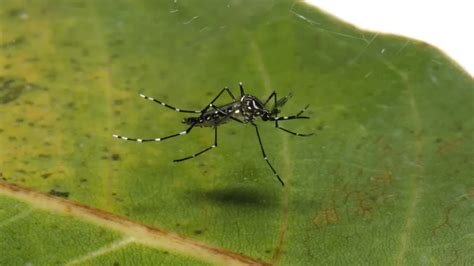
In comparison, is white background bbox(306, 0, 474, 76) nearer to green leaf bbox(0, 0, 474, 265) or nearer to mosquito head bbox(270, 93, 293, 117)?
green leaf bbox(0, 0, 474, 265)

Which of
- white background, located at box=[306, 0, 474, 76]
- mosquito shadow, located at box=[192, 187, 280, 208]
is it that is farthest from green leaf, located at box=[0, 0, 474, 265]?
white background, located at box=[306, 0, 474, 76]

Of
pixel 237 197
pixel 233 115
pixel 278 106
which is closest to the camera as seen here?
pixel 237 197

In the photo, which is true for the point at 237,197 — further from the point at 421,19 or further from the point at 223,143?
the point at 421,19

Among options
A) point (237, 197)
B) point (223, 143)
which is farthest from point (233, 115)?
point (237, 197)

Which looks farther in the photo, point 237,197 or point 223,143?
point 223,143

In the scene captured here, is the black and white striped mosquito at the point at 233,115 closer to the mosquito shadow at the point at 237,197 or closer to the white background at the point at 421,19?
the mosquito shadow at the point at 237,197

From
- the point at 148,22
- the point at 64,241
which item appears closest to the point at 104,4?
Result: the point at 148,22

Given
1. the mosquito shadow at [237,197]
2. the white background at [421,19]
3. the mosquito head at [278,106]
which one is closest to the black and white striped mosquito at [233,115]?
the mosquito head at [278,106]
